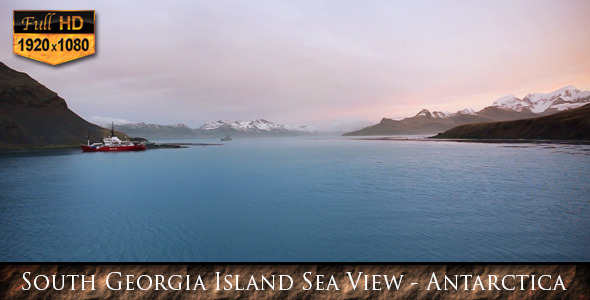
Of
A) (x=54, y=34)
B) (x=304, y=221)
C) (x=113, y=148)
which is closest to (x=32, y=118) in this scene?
(x=113, y=148)

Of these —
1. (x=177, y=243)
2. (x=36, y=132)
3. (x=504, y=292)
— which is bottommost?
(x=177, y=243)

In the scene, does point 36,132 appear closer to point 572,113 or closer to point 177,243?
point 177,243

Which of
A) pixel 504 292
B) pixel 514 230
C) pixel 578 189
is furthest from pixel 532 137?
pixel 504 292

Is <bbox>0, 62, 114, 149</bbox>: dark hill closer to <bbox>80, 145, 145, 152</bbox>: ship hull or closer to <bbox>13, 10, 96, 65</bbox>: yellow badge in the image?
<bbox>80, 145, 145, 152</bbox>: ship hull

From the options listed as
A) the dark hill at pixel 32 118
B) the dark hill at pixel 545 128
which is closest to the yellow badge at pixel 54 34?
the dark hill at pixel 32 118

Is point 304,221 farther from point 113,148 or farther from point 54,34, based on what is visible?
point 113,148

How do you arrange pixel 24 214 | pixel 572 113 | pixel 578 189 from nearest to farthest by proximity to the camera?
pixel 24 214, pixel 578 189, pixel 572 113

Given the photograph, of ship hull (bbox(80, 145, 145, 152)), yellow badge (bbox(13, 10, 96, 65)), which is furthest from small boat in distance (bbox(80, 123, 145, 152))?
yellow badge (bbox(13, 10, 96, 65))
